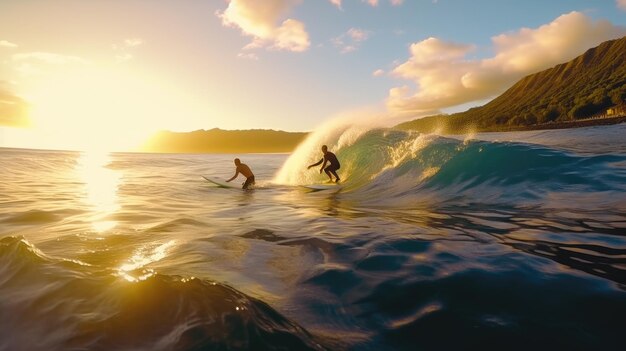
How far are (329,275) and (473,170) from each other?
9.21 meters

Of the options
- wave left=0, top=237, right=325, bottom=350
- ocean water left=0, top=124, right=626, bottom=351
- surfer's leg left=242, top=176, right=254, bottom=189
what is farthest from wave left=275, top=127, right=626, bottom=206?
wave left=0, top=237, right=325, bottom=350

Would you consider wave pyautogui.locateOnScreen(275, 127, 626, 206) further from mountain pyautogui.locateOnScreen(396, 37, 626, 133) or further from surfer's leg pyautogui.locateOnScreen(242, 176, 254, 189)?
mountain pyautogui.locateOnScreen(396, 37, 626, 133)

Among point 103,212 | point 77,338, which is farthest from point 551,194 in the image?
point 103,212

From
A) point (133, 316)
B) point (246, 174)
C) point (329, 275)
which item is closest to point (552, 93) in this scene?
point (246, 174)

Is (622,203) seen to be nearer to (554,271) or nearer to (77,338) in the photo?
(554,271)

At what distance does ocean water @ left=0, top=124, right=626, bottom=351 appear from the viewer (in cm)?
273

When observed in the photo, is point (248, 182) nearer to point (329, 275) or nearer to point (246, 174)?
point (246, 174)

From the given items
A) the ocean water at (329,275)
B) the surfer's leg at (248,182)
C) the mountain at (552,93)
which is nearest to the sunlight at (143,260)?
the ocean water at (329,275)

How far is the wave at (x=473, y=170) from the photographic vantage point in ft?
30.7

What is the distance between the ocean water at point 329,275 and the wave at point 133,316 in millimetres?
16

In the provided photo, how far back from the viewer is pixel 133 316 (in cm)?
304

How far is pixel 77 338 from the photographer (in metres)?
2.75

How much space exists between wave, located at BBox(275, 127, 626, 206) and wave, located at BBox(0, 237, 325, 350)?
8.02 metres

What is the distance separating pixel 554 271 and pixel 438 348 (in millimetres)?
2110
